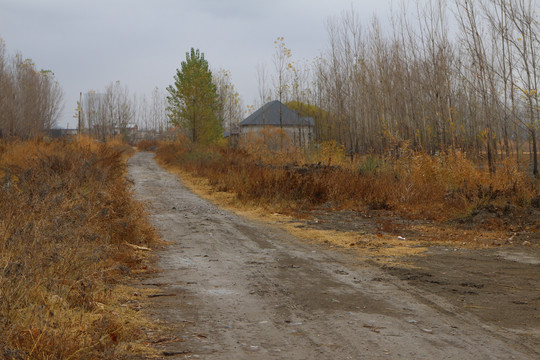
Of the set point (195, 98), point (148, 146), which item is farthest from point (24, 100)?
point (148, 146)

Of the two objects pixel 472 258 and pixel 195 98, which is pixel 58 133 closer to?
pixel 195 98

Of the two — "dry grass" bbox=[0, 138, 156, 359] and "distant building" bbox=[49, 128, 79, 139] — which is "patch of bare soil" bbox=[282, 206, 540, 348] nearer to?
"dry grass" bbox=[0, 138, 156, 359]

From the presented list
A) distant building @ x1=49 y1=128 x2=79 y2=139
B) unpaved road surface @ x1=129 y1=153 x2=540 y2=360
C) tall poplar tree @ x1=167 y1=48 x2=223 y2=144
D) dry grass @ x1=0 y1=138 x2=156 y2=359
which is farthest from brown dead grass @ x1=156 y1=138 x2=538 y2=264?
distant building @ x1=49 y1=128 x2=79 y2=139

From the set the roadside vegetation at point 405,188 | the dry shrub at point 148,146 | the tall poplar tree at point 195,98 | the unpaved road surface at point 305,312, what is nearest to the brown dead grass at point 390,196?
the roadside vegetation at point 405,188

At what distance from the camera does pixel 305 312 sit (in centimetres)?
566

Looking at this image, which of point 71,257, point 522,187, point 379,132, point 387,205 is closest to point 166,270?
point 71,257

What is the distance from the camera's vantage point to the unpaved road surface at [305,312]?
14.8ft

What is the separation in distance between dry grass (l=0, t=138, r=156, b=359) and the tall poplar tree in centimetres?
2882

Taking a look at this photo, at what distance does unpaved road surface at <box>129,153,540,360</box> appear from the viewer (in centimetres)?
450

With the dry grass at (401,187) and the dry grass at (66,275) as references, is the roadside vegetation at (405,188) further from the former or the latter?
the dry grass at (66,275)

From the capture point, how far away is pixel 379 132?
2828 cm

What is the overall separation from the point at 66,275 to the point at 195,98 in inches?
1350

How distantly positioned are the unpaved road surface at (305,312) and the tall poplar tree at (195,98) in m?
30.3

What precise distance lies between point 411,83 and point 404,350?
22879 millimetres
